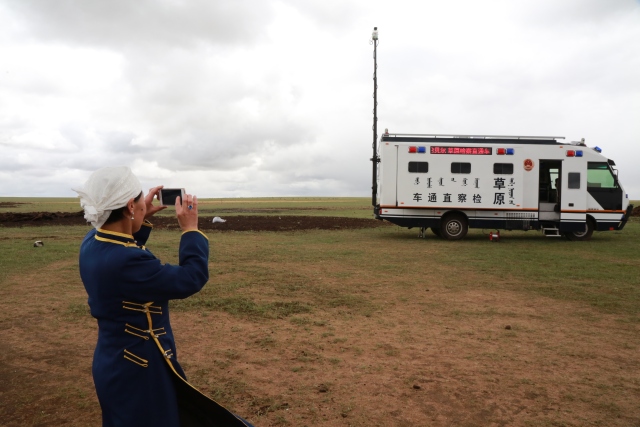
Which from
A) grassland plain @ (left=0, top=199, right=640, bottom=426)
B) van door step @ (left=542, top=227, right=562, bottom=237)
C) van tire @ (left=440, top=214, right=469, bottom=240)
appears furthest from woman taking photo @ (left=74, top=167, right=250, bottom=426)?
van door step @ (left=542, top=227, right=562, bottom=237)

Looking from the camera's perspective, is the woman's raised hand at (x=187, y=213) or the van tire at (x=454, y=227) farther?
the van tire at (x=454, y=227)

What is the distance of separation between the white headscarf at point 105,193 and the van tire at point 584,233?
18741 millimetres

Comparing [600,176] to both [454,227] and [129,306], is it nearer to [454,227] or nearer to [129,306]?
[454,227]

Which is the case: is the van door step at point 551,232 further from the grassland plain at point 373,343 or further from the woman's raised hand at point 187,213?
the woman's raised hand at point 187,213

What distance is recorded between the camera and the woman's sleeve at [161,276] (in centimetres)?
212

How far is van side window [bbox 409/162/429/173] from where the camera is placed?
1667cm

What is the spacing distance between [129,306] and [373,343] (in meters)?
4.16

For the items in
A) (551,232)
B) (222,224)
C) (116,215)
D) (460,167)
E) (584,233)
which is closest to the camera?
(116,215)

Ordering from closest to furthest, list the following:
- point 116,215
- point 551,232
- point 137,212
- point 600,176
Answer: point 116,215 → point 137,212 → point 600,176 → point 551,232

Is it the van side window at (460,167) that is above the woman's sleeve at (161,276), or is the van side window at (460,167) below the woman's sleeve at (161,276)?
above

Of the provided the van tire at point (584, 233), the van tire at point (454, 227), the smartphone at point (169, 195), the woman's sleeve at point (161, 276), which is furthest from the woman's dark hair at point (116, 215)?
the van tire at point (584, 233)

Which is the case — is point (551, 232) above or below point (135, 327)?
below

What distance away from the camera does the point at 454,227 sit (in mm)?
17312

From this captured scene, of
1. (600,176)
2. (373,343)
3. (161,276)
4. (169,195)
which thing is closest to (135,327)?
(161,276)
